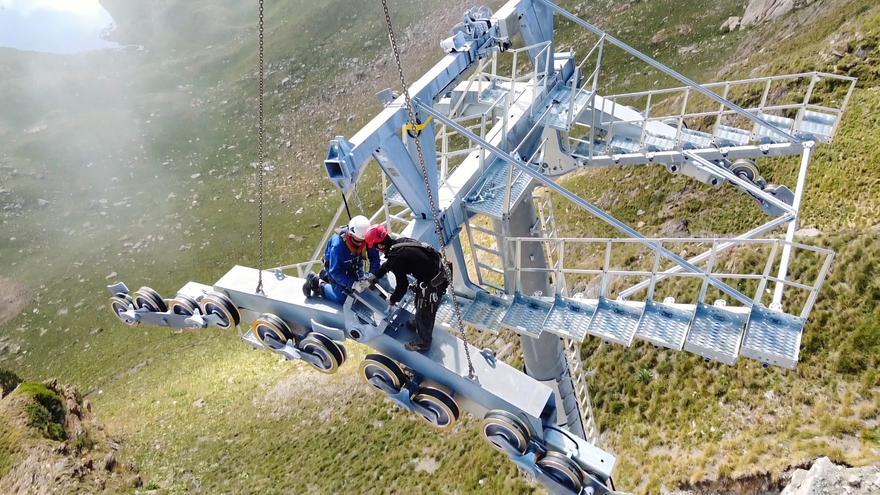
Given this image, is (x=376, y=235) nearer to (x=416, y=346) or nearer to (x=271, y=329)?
(x=416, y=346)

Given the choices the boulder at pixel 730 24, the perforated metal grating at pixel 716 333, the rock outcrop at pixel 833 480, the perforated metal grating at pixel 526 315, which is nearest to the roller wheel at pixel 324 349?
the perforated metal grating at pixel 526 315

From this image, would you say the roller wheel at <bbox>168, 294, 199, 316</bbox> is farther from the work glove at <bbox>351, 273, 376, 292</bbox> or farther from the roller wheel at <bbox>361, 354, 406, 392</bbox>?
the roller wheel at <bbox>361, 354, 406, 392</bbox>

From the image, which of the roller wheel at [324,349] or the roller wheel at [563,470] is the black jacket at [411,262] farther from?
the roller wheel at [563,470]

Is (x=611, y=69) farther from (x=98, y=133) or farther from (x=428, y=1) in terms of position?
(x=98, y=133)

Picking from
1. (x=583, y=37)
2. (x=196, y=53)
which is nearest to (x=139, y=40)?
(x=196, y=53)

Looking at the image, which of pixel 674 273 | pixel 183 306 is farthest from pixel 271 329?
pixel 674 273

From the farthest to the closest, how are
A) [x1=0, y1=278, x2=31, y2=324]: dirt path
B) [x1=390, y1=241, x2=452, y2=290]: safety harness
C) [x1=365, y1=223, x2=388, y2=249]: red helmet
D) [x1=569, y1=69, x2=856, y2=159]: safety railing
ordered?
[x1=0, y1=278, x2=31, y2=324]: dirt path, [x1=569, y1=69, x2=856, y2=159]: safety railing, [x1=365, y1=223, x2=388, y2=249]: red helmet, [x1=390, y1=241, x2=452, y2=290]: safety harness

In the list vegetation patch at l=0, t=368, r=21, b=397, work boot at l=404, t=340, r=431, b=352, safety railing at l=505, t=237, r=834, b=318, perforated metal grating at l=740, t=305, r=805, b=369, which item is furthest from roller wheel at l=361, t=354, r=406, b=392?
vegetation patch at l=0, t=368, r=21, b=397
